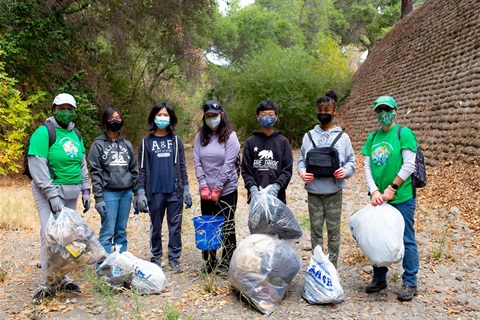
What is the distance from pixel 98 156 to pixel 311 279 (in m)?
2.56

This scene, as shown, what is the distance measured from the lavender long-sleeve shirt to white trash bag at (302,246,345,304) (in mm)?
1217

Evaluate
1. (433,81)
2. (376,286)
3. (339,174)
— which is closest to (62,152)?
(339,174)

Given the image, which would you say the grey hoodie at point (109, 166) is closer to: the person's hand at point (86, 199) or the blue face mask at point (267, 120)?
the person's hand at point (86, 199)

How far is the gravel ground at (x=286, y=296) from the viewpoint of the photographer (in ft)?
11.8

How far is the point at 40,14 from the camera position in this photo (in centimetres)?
1123

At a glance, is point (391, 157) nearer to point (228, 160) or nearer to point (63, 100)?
point (228, 160)

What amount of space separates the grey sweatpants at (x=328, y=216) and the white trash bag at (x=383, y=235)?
42 cm

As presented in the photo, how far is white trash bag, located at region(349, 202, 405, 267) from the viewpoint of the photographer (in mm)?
3525

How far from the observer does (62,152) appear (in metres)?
3.90

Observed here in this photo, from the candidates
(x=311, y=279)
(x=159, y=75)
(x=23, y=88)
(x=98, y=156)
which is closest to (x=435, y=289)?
(x=311, y=279)

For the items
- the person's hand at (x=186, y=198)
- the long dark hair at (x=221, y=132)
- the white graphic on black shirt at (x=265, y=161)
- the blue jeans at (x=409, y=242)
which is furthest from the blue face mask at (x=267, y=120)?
the blue jeans at (x=409, y=242)

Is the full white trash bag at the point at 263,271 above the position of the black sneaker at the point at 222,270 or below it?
above

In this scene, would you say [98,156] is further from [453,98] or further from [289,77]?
[289,77]

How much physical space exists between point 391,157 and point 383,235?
0.73 meters
